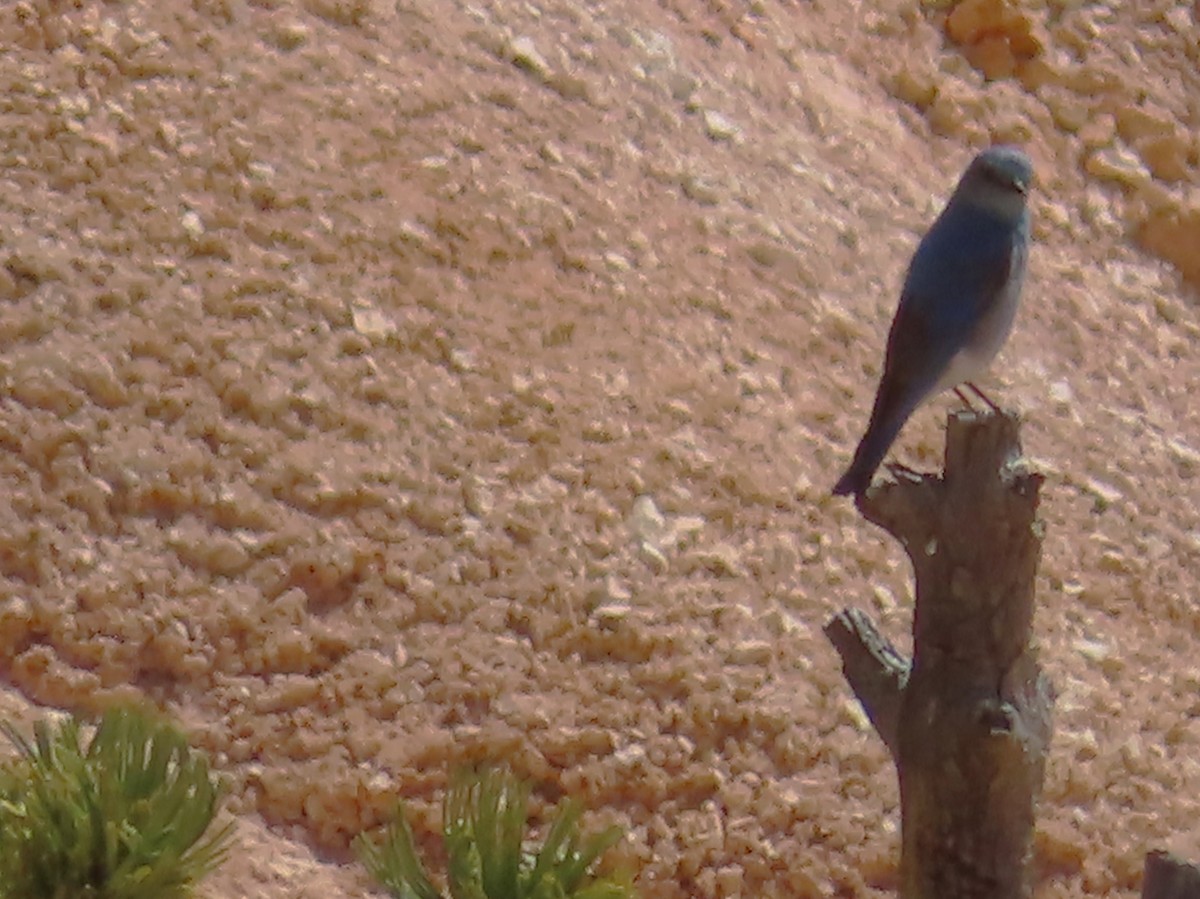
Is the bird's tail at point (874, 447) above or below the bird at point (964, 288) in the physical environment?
below

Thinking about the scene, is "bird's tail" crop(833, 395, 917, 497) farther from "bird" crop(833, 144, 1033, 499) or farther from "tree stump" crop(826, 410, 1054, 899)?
"tree stump" crop(826, 410, 1054, 899)

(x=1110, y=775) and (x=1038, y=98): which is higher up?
(x=1038, y=98)

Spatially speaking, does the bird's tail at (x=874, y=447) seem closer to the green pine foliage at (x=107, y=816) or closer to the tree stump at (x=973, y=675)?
the tree stump at (x=973, y=675)

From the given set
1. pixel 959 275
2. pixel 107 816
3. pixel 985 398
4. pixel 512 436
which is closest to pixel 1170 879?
pixel 985 398

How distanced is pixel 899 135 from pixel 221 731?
199cm

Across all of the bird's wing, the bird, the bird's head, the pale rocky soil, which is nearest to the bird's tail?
the bird

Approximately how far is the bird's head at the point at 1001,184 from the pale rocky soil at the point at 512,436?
72 centimetres

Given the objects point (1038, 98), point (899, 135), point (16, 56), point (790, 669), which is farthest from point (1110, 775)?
point (16, 56)

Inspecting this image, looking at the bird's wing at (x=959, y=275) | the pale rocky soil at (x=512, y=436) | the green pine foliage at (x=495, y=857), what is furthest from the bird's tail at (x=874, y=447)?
the pale rocky soil at (x=512, y=436)

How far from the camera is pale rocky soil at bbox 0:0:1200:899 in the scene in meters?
2.19

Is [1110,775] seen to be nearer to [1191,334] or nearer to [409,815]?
[409,815]

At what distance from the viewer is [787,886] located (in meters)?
2.20

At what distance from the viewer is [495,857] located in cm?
155

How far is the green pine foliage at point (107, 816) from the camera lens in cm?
148
